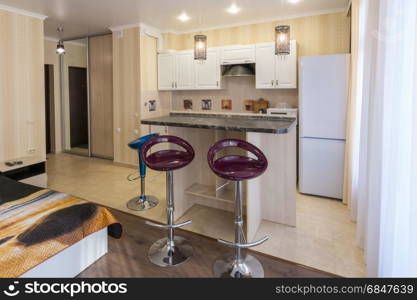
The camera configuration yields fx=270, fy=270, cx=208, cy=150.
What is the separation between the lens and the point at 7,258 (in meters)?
1.75

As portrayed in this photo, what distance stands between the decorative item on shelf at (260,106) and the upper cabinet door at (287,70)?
46cm

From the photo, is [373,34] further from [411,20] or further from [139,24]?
[139,24]

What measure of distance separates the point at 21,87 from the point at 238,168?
4.14 m

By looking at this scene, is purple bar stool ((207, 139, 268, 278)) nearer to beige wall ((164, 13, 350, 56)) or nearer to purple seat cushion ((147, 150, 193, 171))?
purple seat cushion ((147, 150, 193, 171))

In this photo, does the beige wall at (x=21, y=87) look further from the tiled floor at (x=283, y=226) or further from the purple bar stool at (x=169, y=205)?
the purple bar stool at (x=169, y=205)

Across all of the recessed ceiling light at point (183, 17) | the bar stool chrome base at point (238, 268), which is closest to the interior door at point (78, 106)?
the recessed ceiling light at point (183, 17)

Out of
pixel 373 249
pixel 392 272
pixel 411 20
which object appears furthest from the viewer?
pixel 373 249

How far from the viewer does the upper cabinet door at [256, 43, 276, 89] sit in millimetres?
4484

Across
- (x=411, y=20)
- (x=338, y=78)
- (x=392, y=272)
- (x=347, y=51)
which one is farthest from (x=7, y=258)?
(x=347, y=51)

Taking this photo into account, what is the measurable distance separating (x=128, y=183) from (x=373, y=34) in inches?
154

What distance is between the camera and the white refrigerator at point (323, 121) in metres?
3.68

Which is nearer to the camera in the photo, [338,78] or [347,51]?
[338,78]

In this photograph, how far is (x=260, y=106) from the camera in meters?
4.91

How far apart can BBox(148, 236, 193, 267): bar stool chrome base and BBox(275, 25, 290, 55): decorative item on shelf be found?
260 centimetres
